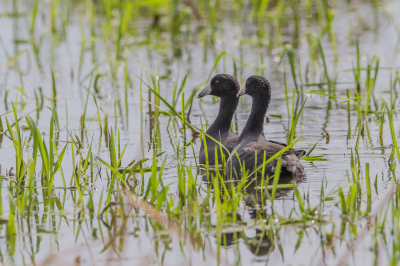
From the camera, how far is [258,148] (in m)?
5.80

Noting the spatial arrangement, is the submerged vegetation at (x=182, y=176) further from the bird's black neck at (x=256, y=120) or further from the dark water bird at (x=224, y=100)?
the bird's black neck at (x=256, y=120)

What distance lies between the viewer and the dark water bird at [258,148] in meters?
5.63

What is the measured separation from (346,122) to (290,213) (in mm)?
3791

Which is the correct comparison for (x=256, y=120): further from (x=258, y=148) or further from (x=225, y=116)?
(x=258, y=148)

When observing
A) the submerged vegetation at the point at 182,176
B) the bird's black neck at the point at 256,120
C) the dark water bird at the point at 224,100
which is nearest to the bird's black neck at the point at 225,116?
the dark water bird at the point at 224,100

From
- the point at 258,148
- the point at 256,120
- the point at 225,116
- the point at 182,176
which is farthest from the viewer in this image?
the point at 225,116

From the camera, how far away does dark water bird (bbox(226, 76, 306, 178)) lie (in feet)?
18.5

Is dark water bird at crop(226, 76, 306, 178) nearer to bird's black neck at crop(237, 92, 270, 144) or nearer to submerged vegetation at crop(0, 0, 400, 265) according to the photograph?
bird's black neck at crop(237, 92, 270, 144)

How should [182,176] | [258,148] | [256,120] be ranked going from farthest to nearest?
[256,120] → [258,148] → [182,176]

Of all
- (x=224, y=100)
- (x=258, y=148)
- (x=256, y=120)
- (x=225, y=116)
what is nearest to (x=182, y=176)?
(x=258, y=148)

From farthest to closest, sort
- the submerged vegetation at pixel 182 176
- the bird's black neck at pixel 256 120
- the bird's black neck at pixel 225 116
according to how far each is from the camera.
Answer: the bird's black neck at pixel 225 116, the bird's black neck at pixel 256 120, the submerged vegetation at pixel 182 176

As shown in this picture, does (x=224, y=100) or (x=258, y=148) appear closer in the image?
(x=258, y=148)

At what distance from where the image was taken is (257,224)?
4.43 m

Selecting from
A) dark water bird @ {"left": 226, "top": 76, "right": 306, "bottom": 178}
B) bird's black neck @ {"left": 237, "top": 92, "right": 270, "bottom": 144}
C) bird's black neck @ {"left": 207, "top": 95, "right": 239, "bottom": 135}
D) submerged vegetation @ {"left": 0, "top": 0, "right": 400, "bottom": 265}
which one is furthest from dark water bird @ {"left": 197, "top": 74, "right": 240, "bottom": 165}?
bird's black neck @ {"left": 237, "top": 92, "right": 270, "bottom": 144}
